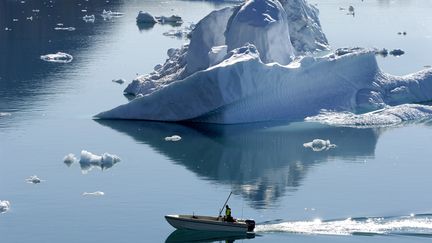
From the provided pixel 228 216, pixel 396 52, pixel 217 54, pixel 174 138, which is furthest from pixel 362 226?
pixel 396 52

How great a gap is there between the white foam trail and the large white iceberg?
32.7 feet

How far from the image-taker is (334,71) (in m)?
36.1

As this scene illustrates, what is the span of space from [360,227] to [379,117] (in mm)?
Result: 11345

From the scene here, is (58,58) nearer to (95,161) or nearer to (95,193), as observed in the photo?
(95,161)

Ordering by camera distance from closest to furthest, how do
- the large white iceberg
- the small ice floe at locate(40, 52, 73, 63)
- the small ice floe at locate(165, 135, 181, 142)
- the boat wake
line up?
the boat wake
the small ice floe at locate(165, 135, 181, 142)
the large white iceberg
the small ice floe at locate(40, 52, 73, 63)

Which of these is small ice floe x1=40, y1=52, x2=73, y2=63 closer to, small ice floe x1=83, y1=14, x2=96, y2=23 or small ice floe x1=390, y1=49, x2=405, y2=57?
small ice floe x1=83, y1=14, x2=96, y2=23

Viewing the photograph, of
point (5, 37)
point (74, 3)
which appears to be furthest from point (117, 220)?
point (74, 3)

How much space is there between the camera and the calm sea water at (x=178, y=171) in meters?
24.7

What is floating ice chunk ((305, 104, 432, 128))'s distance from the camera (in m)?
35.1

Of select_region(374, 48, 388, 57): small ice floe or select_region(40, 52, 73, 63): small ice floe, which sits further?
select_region(374, 48, 388, 57): small ice floe

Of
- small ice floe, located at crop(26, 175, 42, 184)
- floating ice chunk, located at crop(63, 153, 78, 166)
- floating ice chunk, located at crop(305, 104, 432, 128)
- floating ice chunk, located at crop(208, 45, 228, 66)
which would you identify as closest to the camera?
small ice floe, located at crop(26, 175, 42, 184)

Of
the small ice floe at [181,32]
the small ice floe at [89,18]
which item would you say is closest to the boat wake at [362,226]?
the small ice floe at [181,32]

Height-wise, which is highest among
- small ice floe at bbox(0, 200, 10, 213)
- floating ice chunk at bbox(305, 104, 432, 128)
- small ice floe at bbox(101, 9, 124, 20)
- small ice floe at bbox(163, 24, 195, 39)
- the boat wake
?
the boat wake

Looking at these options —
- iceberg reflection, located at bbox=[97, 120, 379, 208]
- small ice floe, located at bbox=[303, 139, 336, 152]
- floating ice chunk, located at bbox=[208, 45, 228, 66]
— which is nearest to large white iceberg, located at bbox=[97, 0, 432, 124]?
floating ice chunk, located at bbox=[208, 45, 228, 66]
